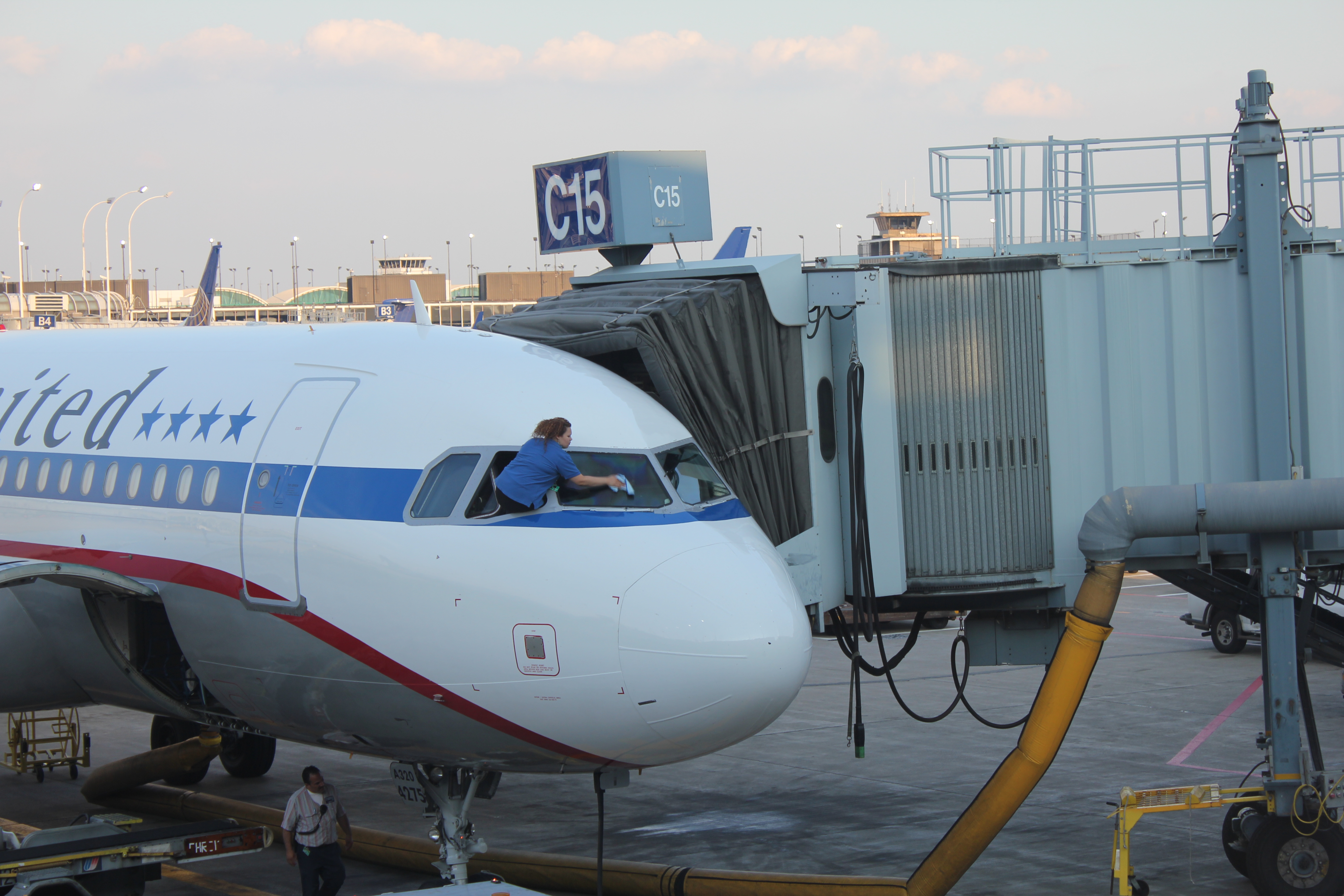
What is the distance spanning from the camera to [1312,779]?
13883mm

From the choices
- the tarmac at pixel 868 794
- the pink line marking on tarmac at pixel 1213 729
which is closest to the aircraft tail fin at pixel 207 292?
the tarmac at pixel 868 794

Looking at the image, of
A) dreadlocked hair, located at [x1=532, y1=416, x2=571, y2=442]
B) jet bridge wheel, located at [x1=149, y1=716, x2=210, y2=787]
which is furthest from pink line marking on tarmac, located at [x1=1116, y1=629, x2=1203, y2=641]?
dreadlocked hair, located at [x1=532, y1=416, x2=571, y2=442]

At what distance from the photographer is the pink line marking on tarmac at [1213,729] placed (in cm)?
2069

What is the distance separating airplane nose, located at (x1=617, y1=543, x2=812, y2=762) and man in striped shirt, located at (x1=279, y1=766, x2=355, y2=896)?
4571mm

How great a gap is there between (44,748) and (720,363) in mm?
14963

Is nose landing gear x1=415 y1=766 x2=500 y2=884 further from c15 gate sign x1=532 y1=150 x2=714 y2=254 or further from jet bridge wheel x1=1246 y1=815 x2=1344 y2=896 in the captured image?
jet bridge wheel x1=1246 y1=815 x2=1344 y2=896

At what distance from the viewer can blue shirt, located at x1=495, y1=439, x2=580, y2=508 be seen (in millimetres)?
9977

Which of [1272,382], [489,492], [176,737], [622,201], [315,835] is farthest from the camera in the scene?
[176,737]

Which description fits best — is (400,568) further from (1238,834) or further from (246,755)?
(246,755)

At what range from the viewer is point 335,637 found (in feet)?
34.0

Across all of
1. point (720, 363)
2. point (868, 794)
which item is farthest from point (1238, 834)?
point (720, 363)

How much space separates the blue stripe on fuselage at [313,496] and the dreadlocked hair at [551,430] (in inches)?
23.5

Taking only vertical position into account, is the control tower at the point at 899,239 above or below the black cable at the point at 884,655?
above

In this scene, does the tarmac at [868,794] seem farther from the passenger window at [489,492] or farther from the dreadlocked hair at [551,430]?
the dreadlocked hair at [551,430]
